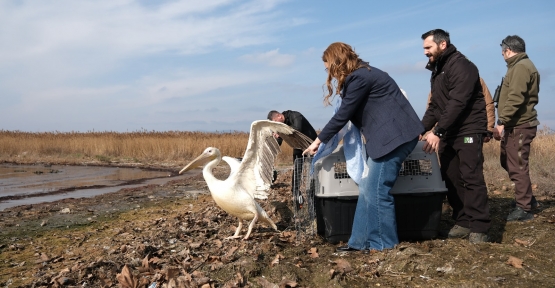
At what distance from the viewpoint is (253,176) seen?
6.39 metres

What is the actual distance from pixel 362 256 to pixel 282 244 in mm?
1076

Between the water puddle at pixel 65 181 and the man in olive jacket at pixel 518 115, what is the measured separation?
9715mm

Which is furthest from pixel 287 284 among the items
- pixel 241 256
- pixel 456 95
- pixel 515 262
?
pixel 456 95

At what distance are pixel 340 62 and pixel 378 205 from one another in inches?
57.6

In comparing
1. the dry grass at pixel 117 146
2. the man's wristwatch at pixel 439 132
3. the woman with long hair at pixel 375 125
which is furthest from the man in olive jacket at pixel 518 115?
the dry grass at pixel 117 146

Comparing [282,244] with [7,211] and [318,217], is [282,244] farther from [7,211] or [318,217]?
[7,211]

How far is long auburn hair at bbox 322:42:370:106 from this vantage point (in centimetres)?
486

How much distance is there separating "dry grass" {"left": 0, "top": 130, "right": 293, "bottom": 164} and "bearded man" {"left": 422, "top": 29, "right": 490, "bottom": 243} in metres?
15.8

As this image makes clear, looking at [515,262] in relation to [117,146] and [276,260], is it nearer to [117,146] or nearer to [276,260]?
[276,260]

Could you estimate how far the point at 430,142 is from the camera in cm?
502

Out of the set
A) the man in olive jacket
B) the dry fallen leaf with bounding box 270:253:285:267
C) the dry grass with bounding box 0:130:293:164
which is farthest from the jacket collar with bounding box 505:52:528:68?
the dry grass with bounding box 0:130:293:164

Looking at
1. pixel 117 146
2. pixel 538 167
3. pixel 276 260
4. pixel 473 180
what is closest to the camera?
pixel 276 260

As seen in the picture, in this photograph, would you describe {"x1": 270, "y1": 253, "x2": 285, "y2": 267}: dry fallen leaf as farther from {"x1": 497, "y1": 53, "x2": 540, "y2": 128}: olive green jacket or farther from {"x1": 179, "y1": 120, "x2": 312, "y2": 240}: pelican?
{"x1": 497, "y1": 53, "x2": 540, "y2": 128}: olive green jacket

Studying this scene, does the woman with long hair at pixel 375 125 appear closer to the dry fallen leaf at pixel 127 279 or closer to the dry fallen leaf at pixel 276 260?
the dry fallen leaf at pixel 276 260
